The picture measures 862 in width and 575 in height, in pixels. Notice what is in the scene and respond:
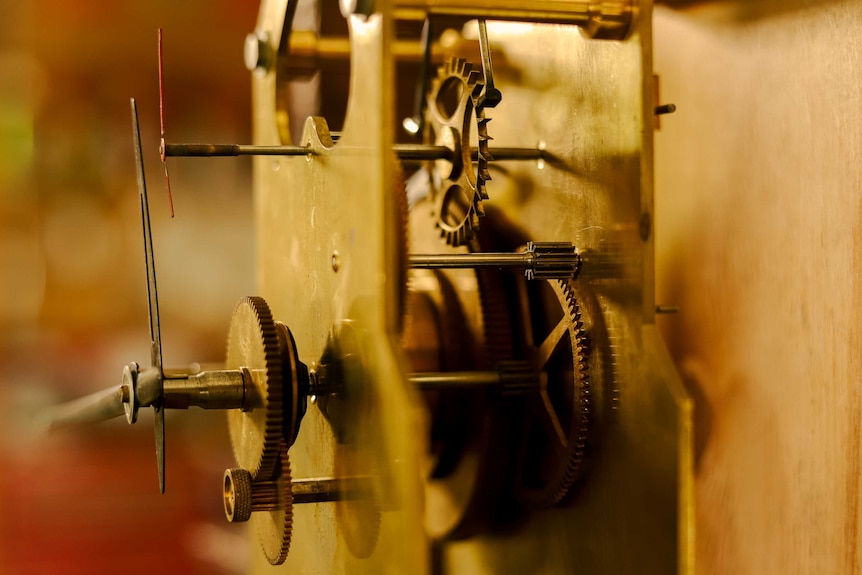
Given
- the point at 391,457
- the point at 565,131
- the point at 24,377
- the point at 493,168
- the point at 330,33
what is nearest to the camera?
the point at 391,457

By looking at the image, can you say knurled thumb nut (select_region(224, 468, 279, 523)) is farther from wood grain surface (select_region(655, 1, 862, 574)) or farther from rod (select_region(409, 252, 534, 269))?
wood grain surface (select_region(655, 1, 862, 574))

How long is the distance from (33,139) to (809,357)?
175 centimetres

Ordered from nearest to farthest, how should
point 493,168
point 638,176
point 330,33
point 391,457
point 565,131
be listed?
point 391,457
point 638,176
point 565,131
point 493,168
point 330,33

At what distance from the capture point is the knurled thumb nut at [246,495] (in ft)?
2.93

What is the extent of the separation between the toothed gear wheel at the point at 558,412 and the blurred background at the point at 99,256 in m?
1.32

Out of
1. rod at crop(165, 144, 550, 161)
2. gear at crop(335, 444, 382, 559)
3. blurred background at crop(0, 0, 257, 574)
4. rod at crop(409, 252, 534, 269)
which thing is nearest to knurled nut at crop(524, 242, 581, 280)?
rod at crop(409, 252, 534, 269)

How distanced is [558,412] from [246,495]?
1.03 feet

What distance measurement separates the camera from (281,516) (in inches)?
35.5

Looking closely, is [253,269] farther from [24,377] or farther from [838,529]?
[838,529]

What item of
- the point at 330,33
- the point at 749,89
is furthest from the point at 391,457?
the point at 330,33

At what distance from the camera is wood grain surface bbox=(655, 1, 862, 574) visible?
0.95m

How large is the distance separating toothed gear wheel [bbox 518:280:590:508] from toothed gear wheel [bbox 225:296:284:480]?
269 millimetres

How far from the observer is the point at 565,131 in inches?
40.2

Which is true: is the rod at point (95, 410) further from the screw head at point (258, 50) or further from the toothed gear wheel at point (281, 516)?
the screw head at point (258, 50)
